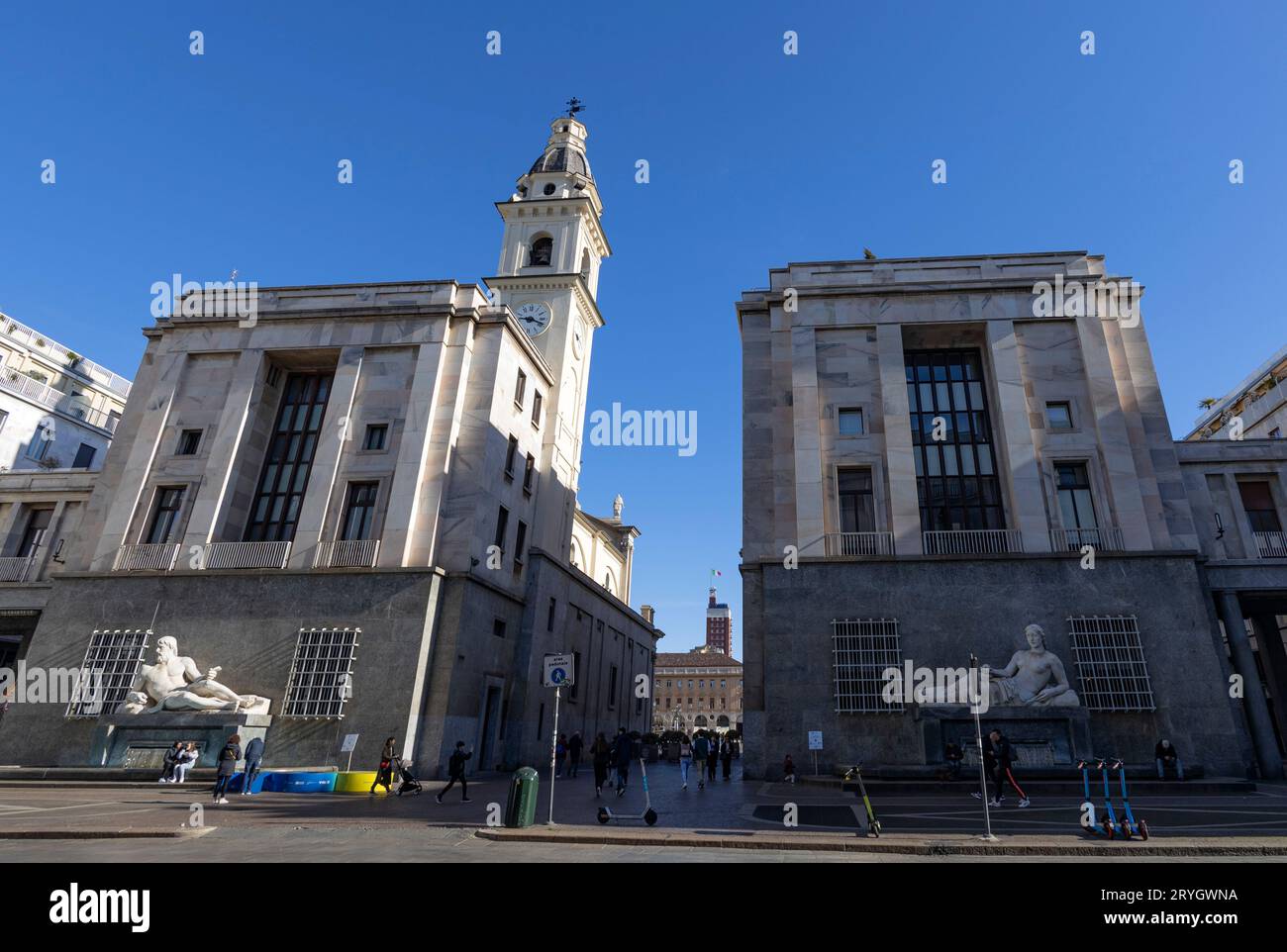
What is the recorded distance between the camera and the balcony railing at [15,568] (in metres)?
32.6

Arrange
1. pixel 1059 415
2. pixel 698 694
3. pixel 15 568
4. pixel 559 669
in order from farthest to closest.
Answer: pixel 698 694, pixel 15 568, pixel 1059 415, pixel 559 669

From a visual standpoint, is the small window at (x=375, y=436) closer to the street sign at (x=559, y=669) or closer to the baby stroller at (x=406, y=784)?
the baby stroller at (x=406, y=784)

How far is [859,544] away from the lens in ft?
83.6

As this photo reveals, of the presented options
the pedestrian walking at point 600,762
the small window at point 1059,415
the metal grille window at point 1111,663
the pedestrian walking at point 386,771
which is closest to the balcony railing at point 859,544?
the metal grille window at point 1111,663

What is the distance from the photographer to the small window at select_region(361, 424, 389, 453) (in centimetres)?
2872

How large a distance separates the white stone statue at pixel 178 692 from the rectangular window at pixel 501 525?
10.5 m

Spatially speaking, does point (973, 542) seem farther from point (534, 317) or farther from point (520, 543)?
point (534, 317)

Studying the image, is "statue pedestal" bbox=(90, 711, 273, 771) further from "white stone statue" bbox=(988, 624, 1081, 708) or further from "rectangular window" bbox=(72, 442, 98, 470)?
"rectangular window" bbox=(72, 442, 98, 470)

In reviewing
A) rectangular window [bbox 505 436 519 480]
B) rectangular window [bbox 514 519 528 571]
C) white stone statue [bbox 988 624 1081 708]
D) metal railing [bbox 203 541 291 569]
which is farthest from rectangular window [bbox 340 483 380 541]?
white stone statue [bbox 988 624 1081 708]

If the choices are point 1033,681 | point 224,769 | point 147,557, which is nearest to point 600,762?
point 224,769

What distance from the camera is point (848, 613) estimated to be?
24000 millimetres

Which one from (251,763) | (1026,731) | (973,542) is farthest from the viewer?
(973,542)

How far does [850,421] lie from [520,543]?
1628cm

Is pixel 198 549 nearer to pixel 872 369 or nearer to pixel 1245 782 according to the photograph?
pixel 872 369
